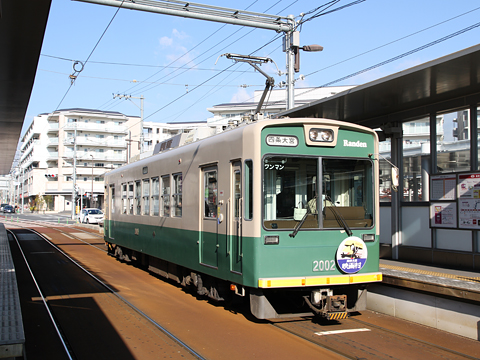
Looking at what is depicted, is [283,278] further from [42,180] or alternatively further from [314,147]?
[42,180]

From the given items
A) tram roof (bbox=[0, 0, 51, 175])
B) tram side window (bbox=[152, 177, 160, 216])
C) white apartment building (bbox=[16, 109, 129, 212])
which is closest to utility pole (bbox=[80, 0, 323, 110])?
tram roof (bbox=[0, 0, 51, 175])

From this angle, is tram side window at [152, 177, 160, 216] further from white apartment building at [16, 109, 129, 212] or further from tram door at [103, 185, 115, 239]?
white apartment building at [16, 109, 129, 212]

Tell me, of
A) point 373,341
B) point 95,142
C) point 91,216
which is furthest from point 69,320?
point 95,142

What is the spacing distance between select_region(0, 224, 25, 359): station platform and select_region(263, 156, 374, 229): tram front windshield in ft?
11.3

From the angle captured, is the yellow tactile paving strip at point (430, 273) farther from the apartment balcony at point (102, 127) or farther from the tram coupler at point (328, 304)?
the apartment balcony at point (102, 127)

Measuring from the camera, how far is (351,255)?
24.0ft

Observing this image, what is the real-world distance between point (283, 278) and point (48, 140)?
7683 centimetres

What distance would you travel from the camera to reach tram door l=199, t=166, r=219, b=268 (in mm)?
8102

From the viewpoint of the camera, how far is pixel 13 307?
671 cm

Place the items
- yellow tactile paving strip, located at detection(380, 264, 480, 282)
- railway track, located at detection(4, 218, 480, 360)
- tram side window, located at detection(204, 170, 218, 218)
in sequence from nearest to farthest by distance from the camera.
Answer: railway track, located at detection(4, 218, 480, 360)
yellow tactile paving strip, located at detection(380, 264, 480, 282)
tram side window, located at detection(204, 170, 218, 218)

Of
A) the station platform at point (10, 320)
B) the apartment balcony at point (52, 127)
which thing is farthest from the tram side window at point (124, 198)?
the apartment balcony at point (52, 127)

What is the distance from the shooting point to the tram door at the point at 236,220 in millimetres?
7215

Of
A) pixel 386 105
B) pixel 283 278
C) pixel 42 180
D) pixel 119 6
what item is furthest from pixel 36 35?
pixel 42 180

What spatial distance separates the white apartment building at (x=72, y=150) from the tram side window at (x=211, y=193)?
67.5 meters
